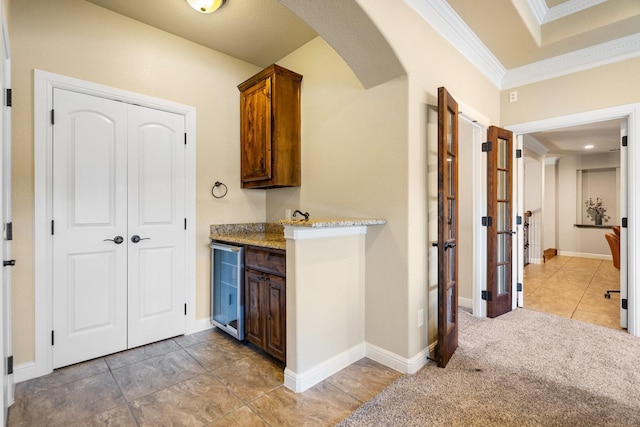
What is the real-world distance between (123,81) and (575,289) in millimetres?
6271

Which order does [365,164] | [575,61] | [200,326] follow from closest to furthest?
[365,164] → [200,326] → [575,61]

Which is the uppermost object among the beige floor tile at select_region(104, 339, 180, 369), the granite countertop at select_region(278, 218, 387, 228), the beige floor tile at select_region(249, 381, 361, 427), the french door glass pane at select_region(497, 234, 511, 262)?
the granite countertop at select_region(278, 218, 387, 228)

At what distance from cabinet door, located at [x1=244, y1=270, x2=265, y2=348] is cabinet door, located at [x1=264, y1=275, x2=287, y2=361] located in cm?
9

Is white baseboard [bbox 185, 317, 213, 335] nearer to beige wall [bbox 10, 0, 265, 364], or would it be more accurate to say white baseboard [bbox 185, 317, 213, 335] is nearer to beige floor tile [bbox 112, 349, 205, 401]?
beige wall [bbox 10, 0, 265, 364]

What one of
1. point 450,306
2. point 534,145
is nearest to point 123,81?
point 450,306

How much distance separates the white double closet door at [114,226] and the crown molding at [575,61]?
150 inches

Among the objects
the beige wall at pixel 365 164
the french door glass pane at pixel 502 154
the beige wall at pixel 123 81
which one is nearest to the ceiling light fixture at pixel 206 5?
the beige wall at pixel 123 81

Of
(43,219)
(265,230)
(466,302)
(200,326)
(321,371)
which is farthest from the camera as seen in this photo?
(466,302)

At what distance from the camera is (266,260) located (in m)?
2.37

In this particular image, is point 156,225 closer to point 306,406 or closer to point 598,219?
point 306,406

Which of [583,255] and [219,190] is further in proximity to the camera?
[583,255]

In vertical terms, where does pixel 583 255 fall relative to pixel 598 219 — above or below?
below

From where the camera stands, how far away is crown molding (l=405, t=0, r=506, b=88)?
2.40m

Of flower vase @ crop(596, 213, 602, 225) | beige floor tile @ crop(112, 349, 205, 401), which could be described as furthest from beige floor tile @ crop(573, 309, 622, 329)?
flower vase @ crop(596, 213, 602, 225)
